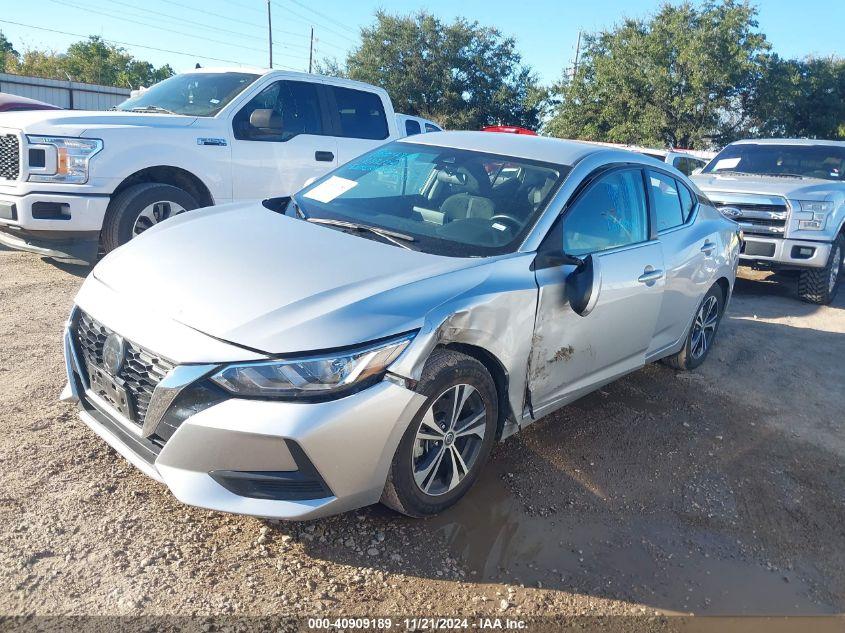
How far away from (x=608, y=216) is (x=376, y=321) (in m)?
1.93

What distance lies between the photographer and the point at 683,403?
4.83m

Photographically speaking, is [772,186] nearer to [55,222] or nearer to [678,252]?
[678,252]

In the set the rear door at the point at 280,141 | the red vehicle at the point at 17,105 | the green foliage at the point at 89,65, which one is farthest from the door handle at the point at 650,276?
the green foliage at the point at 89,65

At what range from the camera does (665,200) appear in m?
4.75

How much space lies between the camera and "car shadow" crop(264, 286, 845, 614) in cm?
285

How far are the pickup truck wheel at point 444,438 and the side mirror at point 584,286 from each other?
628 mm

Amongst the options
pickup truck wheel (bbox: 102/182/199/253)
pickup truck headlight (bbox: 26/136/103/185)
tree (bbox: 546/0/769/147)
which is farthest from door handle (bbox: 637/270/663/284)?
tree (bbox: 546/0/769/147)

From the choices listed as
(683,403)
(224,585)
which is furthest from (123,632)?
(683,403)

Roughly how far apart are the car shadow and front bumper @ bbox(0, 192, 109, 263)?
3.89 metres

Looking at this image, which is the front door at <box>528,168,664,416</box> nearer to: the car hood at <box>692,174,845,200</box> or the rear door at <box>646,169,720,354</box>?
the rear door at <box>646,169,720,354</box>

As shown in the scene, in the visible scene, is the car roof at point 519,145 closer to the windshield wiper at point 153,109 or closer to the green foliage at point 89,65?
the windshield wiper at point 153,109

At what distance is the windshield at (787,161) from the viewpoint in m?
9.00

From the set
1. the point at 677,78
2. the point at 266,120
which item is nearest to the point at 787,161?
the point at 266,120

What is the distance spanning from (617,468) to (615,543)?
0.75 meters
